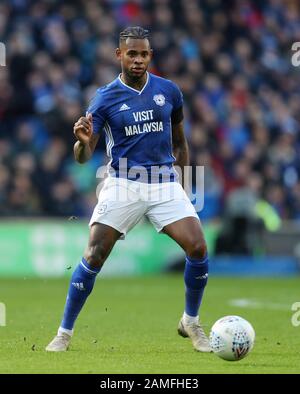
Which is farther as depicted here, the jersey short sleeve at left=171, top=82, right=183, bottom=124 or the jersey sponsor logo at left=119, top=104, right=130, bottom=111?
the jersey short sleeve at left=171, top=82, right=183, bottom=124

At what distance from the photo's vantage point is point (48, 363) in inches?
295

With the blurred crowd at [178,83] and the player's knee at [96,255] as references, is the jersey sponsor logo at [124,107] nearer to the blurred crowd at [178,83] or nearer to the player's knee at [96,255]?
the player's knee at [96,255]

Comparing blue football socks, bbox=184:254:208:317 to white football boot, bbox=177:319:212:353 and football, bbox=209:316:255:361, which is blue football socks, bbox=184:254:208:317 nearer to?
white football boot, bbox=177:319:212:353

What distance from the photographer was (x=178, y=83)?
19516 mm

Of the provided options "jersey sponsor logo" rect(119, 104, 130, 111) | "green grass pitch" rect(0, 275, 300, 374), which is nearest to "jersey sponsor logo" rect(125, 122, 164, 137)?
"jersey sponsor logo" rect(119, 104, 130, 111)

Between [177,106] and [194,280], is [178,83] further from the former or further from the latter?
[194,280]

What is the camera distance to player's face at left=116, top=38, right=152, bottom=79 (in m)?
8.38

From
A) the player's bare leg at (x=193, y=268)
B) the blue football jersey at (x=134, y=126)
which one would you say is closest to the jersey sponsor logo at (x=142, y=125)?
the blue football jersey at (x=134, y=126)

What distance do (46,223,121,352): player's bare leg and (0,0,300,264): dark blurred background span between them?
877 cm

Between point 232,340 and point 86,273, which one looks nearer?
point 232,340

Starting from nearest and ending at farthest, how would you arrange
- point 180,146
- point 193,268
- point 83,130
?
point 83,130 < point 193,268 < point 180,146

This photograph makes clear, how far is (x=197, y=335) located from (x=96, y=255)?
1.09m

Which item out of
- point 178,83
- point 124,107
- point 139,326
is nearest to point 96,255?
point 124,107

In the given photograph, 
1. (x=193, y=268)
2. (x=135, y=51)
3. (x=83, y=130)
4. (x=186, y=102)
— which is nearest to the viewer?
(x=83, y=130)
